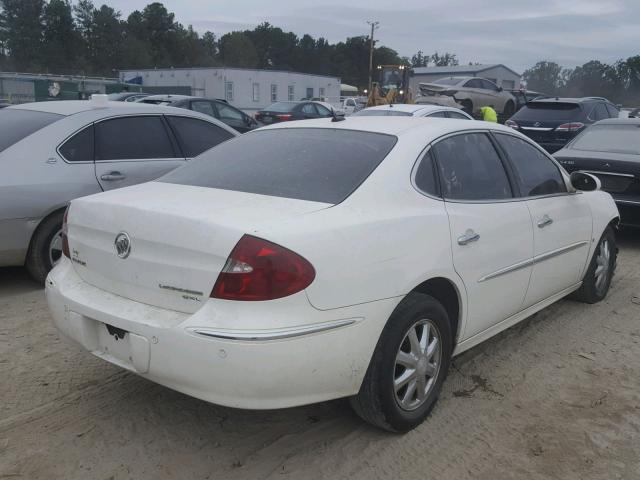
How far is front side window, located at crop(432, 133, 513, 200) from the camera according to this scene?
135 inches

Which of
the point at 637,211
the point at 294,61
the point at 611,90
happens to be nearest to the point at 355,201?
the point at 637,211

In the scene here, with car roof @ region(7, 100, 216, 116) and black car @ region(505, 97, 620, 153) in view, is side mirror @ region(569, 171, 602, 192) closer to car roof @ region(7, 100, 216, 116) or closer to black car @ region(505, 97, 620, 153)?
car roof @ region(7, 100, 216, 116)

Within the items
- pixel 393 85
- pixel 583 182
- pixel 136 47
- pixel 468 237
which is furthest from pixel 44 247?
pixel 136 47

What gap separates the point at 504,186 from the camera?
3.81 meters

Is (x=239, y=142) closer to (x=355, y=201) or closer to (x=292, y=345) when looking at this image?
(x=355, y=201)

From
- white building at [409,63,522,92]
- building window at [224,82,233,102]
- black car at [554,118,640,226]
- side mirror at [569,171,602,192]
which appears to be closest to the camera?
side mirror at [569,171,602,192]

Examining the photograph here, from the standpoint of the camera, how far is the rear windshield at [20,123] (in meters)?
5.09

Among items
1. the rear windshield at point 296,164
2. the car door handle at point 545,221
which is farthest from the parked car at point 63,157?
the car door handle at point 545,221

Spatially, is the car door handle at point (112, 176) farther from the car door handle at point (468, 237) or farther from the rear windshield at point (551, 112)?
the rear windshield at point (551, 112)

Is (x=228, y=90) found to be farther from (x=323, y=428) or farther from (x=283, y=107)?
(x=323, y=428)

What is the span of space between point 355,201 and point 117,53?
88918mm

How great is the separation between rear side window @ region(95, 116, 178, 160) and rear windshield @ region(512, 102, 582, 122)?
906 cm

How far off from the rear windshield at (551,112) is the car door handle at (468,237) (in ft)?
33.2

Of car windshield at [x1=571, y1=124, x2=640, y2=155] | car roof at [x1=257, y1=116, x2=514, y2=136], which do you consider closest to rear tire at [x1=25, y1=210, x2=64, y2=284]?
car roof at [x1=257, y1=116, x2=514, y2=136]
